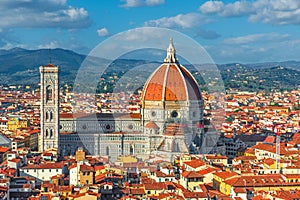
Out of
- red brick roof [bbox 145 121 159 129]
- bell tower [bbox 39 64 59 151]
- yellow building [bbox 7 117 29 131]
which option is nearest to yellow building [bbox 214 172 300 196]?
red brick roof [bbox 145 121 159 129]

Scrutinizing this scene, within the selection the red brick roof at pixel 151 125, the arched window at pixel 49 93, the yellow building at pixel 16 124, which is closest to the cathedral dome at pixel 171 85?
the red brick roof at pixel 151 125

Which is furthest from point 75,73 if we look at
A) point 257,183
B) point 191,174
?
point 257,183

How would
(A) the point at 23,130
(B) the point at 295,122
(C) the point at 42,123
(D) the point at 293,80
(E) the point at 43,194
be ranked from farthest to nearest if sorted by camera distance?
(D) the point at 293,80 → (B) the point at 295,122 → (A) the point at 23,130 → (C) the point at 42,123 → (E) the point at 43,194

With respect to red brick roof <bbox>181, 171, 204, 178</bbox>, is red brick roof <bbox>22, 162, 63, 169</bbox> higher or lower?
higher

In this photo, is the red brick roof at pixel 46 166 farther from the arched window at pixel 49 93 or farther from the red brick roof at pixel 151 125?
the red brick roof at pixel 151 125

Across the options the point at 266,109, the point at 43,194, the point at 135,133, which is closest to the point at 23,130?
the point at 135,133

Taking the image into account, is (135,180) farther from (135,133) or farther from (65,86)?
(65,86)

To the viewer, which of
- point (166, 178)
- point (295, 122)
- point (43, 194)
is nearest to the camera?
point (43, 194)

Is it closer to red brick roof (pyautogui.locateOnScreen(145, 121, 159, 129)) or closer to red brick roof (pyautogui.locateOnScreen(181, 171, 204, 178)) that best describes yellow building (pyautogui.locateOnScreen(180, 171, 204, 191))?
red brick roof (pyautogui.locateOnScreen(181, 171, 204, 178))
